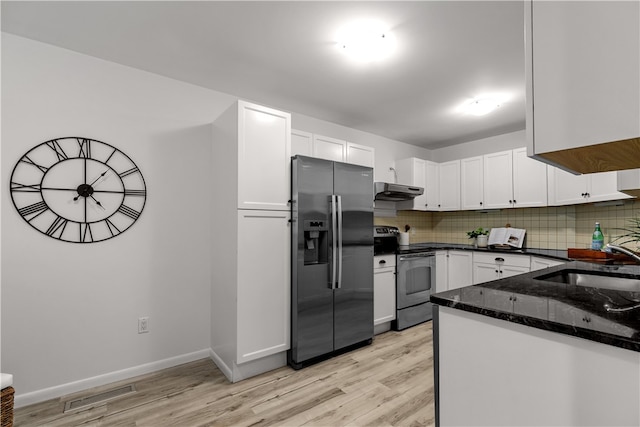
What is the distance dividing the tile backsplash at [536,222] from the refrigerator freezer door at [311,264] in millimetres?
1707

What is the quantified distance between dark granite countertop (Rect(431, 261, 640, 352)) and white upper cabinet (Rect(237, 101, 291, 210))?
166cm

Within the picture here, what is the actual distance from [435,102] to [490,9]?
142 cm

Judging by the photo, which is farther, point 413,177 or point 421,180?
point 421,180

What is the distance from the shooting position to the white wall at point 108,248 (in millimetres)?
2117

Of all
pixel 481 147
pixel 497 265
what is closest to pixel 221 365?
pixel 497 265

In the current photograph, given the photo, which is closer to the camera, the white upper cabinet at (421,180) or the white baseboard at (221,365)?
the white baseboard at (221,365)

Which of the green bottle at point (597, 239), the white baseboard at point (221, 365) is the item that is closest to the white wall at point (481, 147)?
the green bottle at point (597, 239)

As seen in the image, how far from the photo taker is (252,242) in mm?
2477

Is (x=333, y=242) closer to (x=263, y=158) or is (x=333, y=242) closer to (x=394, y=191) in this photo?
(x=263, y=158)

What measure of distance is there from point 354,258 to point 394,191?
1254 millimetres

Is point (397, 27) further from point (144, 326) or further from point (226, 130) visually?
point (144, 326)

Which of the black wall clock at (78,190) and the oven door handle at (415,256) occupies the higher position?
the black wall clock at (78,190)

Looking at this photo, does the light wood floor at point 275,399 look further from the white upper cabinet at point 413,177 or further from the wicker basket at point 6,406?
the white upper cabinet at point 413,177

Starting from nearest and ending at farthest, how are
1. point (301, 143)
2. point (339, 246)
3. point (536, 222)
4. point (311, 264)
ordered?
1. point (311, 264)
2. point (339, 246)
3. point (301, 143)
4. point (536, 222)
